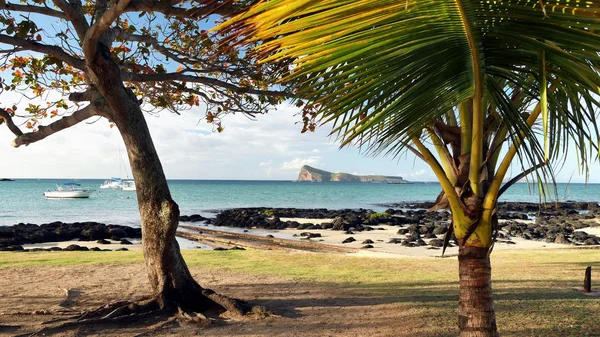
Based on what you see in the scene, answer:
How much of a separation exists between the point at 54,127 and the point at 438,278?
629cm

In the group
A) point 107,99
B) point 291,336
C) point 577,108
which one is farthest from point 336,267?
point 577,108

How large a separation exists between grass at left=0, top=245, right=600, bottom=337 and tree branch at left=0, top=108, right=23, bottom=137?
12.0 feet

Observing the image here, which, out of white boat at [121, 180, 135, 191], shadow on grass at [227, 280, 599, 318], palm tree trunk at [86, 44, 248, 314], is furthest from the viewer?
white boat at [121, 180, 135, 191]

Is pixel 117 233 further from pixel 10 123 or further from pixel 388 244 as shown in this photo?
pixel 10 123

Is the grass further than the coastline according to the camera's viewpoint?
No

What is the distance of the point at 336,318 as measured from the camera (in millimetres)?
5695

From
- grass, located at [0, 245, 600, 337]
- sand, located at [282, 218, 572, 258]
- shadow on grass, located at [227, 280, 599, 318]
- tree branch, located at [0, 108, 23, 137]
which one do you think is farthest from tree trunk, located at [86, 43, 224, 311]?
sand, located at [282, 218, 572, 258]

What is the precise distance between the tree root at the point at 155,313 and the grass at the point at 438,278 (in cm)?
197

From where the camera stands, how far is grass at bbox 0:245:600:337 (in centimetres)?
531

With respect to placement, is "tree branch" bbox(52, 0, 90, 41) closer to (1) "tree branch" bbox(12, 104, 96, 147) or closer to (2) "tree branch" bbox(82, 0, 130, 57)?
(2) "tree branch" bbox(82, 0, 130, 57)

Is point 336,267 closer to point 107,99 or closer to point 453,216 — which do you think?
point 107,99

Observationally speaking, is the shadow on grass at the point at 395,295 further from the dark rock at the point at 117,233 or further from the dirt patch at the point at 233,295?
the dark rock at the point at 117,233

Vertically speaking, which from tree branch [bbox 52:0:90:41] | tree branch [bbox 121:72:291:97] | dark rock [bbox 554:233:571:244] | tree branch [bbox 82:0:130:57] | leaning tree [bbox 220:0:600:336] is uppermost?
tree branch [bbox 52:0:90:41]

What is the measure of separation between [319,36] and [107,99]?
14.4ft
